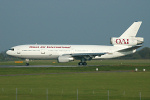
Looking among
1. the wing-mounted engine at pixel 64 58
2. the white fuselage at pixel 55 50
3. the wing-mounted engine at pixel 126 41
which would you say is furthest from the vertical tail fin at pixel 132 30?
the wing-mounted engine at pixel 64 58

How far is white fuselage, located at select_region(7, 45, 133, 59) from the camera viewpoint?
8244cm

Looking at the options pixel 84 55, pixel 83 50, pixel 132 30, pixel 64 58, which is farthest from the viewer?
pixel 132 30

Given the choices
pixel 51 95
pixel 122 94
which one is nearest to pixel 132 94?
pixel 122 94

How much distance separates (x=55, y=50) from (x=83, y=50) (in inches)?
294

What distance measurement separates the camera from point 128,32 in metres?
87.8

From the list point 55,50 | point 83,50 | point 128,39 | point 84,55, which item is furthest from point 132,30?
point 55,50

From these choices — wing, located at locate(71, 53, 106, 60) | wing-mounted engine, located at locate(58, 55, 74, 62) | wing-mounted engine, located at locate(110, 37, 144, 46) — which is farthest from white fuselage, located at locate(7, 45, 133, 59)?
wing-mounted engine, located at locate(58, 55, 74, 62)

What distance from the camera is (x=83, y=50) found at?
85.4 meters

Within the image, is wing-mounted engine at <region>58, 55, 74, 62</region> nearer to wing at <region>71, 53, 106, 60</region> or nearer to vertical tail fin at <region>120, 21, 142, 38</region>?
wing at <region>71, 53, 106, 60</region>

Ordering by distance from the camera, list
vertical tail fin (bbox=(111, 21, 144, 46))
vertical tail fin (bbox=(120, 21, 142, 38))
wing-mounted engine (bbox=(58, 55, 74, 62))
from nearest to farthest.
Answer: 1. wing-mounted engine (bbox=(58, 55, 74, 62))
2. vertical tail fin (bbox=(111, 21, 144, 46))
3. vertical tail fin (bbox=(120, 21, 142, 38))

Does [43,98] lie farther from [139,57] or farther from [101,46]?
[139,57]

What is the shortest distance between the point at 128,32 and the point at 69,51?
16.9m

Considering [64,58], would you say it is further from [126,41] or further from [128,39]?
[128,39]

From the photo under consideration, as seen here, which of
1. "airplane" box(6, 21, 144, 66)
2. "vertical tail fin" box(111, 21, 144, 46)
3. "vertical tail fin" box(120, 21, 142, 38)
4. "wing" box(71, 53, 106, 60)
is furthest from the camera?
"vertical tail fin" box(120, 21, 142, 38)
